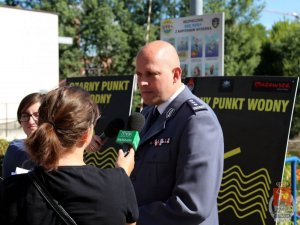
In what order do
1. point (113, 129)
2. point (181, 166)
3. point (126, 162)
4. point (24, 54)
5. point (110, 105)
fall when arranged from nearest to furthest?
1. point (126, 162)
2. point (181, 166)
3. point (113, 129)
4. point (110, 105)
5. point (24, 54)

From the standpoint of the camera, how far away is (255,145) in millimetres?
4281

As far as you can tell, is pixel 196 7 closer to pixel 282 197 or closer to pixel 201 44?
pixel 201 44

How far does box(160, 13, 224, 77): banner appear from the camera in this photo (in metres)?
7.25

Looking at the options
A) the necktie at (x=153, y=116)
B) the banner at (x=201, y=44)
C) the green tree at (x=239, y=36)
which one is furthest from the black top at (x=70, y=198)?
the green tree at (x=239, y=36)

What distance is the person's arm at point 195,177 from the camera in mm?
2381

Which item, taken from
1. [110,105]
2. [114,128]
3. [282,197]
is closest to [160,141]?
[114,128]

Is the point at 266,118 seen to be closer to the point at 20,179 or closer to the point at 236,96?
the point at 236,96

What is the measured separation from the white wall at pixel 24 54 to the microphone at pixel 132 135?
21.8 m

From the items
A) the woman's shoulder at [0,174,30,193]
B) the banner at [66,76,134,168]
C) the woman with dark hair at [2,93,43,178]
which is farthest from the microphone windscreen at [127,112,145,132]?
the banner at [66,76,134,168]

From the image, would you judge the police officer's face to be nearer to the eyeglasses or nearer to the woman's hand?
the woman's hand

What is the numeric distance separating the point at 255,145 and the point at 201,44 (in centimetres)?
347

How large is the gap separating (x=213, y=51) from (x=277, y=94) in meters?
3.22

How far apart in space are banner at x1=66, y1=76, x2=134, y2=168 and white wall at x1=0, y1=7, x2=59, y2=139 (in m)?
18.0

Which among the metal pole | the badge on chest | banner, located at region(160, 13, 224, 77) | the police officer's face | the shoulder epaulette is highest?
the metal pole
